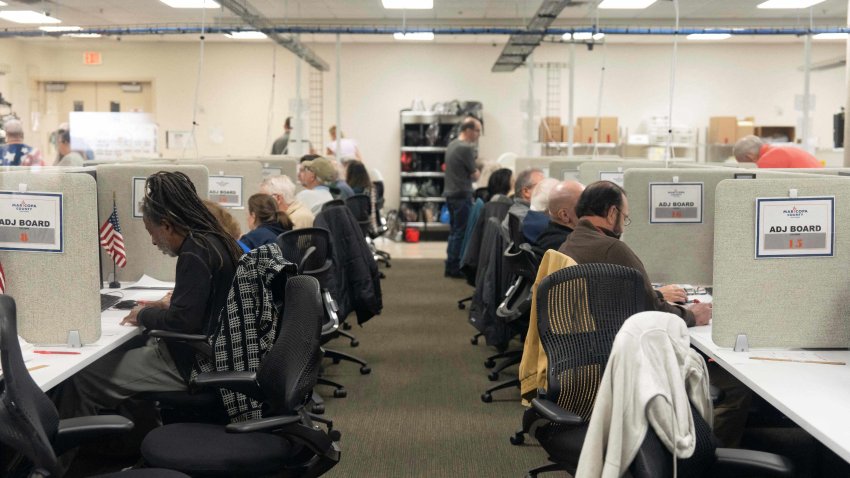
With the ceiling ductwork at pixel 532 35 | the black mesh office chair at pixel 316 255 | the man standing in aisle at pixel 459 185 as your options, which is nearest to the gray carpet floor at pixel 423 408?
the black mesh office chair at pixel 316 255

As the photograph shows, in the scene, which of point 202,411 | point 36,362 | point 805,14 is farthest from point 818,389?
point 805,14

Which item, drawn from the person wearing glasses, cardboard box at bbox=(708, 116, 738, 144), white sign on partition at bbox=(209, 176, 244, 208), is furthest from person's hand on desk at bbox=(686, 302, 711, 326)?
cardboard box at bbox=(708, 116, 738, 144)

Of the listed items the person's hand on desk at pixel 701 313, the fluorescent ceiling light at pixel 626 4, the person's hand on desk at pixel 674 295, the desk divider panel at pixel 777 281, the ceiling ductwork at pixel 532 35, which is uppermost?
the fluorescent ceiling light at pixel 626 4

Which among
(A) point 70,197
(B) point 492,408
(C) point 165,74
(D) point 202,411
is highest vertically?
(C) point 165,74

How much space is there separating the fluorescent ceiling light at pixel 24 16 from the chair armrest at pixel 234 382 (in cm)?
764

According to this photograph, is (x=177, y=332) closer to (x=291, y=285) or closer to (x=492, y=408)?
(x=291, y=285)

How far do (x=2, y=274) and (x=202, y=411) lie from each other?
0.77 metres

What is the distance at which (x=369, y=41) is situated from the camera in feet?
43.2

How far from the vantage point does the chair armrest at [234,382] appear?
249 cm

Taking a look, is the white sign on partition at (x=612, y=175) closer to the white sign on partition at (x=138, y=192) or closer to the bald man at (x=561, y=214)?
the bald man at (x=561, y=214)

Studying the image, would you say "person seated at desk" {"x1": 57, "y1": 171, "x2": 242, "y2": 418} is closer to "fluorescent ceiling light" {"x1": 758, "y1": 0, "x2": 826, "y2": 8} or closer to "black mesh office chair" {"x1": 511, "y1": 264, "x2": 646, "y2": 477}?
"black mesh office chair" {"x1": 511, "y1": 264, "x2": 646, "y2": 477}

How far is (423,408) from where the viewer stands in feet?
14.4

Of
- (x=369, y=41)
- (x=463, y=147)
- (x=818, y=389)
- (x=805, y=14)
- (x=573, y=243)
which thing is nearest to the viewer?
(x=818, y=389)

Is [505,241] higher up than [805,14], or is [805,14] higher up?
[805,14]
